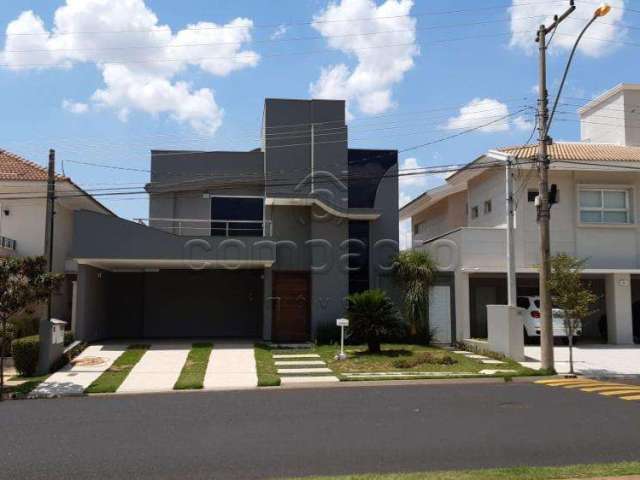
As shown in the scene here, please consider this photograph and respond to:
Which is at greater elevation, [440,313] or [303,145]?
[303,145]

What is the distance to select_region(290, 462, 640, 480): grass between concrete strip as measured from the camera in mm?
6121

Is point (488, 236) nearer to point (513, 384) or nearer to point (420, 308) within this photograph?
point (420, 308)

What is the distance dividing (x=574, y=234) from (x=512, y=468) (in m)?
16.1

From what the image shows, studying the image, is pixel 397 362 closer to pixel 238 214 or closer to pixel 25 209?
pixel 238 214

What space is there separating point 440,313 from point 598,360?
Answer: 5.17m

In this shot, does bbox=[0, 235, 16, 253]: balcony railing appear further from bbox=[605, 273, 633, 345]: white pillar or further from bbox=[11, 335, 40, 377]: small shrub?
bbox=[605, 273, 633, 345]: white pillar

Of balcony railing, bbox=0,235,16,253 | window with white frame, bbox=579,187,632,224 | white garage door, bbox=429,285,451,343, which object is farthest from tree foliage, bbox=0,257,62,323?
window with white frame, bbox=579,187,632,224

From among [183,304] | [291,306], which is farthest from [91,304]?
[291,306]

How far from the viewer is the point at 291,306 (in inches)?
810

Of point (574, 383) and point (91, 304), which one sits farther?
point (91, 304)

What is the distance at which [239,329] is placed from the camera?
22.4 metres

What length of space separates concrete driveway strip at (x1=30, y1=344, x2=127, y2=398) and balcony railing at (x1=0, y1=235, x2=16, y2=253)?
407 cm

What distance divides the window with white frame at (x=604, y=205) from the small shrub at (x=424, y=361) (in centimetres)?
831

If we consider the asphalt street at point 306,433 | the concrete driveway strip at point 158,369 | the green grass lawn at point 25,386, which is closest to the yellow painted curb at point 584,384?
the asphalt street at point 306,433
